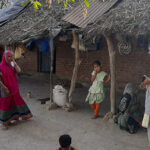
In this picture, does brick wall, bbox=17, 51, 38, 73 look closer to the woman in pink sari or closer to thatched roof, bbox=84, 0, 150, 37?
the woman in pink sari

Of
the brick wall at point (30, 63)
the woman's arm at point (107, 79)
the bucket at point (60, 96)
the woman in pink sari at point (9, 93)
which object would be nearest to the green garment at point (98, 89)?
the woman's arm at point (107, 79)

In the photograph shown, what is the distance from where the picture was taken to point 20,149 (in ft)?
12.3

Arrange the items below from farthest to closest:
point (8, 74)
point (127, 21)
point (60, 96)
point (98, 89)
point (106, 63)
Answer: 1. point (106, 63)
2. point (60, 96)
3. point (98, 89)
4. point (8, 74)
5. point (127, 21)

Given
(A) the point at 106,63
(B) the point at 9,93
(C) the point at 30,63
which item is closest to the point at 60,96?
(B) the point at 9,93

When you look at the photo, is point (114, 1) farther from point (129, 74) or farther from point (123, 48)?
point (129, 74)

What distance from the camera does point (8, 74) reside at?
14.4 ft

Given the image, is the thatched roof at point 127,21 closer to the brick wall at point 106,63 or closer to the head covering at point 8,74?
the head covering at point 8,74

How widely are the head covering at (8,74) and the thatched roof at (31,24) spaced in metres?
1.51

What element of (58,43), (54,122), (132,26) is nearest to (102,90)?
(54,122)

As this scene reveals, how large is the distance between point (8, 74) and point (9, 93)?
0.42 m

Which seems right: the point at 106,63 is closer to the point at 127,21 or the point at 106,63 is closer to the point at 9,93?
the point at 127,21

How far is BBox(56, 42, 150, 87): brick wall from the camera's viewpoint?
7.22 meters

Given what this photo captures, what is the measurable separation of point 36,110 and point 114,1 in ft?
12.8

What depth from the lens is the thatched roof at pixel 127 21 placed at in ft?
12.9
